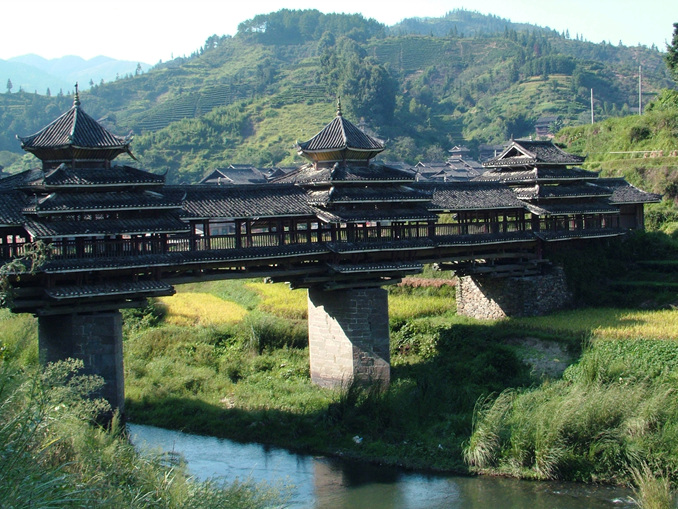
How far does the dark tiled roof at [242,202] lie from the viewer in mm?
21812

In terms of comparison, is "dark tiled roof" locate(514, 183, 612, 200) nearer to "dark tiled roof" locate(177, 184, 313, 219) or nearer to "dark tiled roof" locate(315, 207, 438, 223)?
"dark tiled roof" locate(315, 207, 438, 223)

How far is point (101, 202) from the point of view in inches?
783

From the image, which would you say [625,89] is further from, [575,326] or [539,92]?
[575,326]

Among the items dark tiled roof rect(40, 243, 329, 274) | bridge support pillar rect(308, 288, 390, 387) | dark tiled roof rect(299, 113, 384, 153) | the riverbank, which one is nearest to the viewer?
dark tiled roof rect(40, 243, 329, 274)

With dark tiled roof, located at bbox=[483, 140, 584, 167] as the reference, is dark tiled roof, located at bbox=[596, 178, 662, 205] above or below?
below

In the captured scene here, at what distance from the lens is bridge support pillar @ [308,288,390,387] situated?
24.1 m

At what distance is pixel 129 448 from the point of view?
16234 millimetres

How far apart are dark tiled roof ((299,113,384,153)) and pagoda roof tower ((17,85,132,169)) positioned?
6.43 metres

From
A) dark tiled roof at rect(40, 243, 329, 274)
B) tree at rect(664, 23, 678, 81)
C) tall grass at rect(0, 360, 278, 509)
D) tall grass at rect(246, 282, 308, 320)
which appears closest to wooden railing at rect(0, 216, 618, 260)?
dark tiled roof at rect(40, 243, 329, 274)

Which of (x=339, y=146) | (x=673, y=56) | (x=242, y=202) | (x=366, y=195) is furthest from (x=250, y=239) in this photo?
(x=673, y=56)

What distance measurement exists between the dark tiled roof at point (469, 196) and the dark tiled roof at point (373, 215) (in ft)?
4.07

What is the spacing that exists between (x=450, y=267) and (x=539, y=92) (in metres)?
86.8

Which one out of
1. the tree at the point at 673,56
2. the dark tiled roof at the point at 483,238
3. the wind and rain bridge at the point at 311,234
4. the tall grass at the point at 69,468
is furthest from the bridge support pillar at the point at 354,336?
the tree at the point at 673,56

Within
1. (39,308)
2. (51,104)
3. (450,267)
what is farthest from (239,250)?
(51,104)
